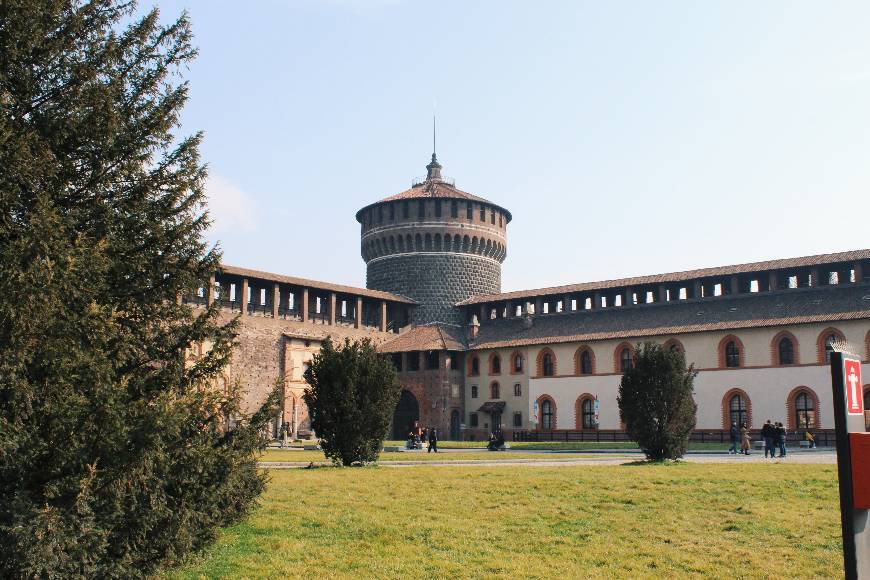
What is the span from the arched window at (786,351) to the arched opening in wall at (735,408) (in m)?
2.61

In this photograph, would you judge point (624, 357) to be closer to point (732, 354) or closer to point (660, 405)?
point (732, 354)

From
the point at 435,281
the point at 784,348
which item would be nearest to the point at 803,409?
the point at 784,348

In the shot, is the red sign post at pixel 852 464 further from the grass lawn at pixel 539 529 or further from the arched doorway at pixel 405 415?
the arched doorway at pixel 405 415

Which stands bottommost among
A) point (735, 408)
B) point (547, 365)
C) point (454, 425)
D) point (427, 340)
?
point (454, 425)

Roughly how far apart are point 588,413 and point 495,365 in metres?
7.49

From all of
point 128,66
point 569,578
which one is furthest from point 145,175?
point 569,578

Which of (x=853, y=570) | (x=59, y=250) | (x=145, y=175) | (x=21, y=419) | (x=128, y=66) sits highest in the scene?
(x=128, y=66)

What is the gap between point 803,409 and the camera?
41.6m

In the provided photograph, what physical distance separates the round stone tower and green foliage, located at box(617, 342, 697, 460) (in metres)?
35.8

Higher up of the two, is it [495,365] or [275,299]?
[275,299]

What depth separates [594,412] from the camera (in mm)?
49125

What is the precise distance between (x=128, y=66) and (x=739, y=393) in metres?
41.0

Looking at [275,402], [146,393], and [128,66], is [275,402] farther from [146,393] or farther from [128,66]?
[128,66]

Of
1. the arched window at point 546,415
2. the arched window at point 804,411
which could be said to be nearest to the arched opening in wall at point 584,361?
the arched window at point 546,415
